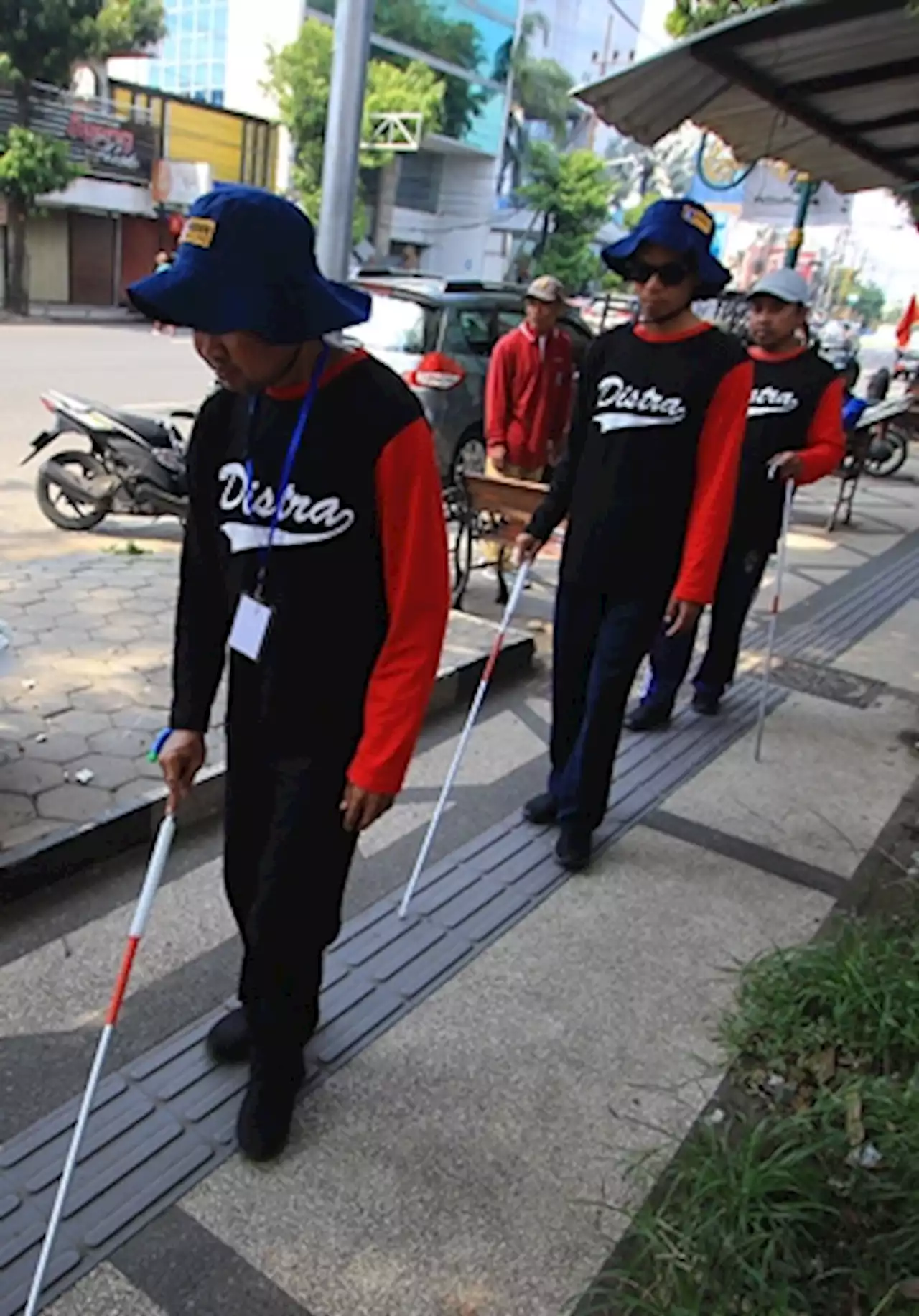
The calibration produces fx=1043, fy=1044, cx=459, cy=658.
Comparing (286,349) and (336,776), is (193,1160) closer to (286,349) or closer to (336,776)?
(336,776)

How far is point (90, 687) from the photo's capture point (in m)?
4.20

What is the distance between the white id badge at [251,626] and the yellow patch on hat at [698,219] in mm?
1851

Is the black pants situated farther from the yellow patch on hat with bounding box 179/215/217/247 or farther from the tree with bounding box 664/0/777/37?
the tree with bounding box 664/0/777/37

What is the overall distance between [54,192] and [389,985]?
89.2ft

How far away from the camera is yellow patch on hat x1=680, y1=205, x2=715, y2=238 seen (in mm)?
2996

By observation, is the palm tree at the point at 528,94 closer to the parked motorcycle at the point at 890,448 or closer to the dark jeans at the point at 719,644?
the parked motorcycle at the point at 890,448

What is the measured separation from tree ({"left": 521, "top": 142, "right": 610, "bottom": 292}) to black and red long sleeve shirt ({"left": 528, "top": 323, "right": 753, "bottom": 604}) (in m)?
40.9

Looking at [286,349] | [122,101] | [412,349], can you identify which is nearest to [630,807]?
[286,349]

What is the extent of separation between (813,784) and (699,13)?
696cm

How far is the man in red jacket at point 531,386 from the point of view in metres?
5.94

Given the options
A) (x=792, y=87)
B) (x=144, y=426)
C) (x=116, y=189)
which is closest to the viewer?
(x=792, y=87)

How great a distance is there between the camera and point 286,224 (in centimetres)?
165

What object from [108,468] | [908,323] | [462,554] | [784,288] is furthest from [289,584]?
[908,323]

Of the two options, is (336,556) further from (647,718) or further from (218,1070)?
(647,718)
